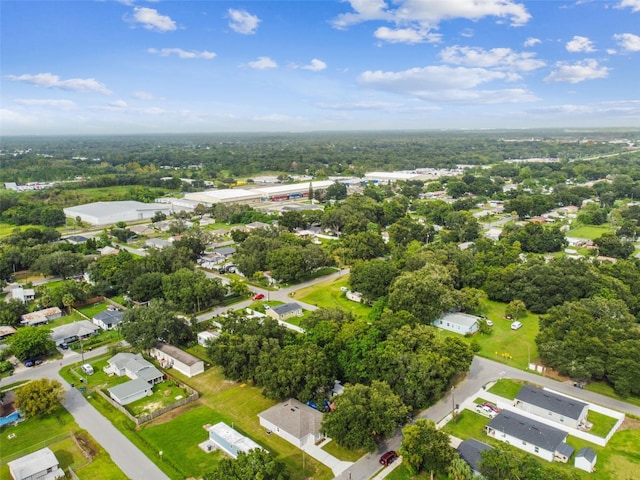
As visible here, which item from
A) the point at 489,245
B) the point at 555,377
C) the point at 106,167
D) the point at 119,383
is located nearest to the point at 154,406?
the point at 119,383

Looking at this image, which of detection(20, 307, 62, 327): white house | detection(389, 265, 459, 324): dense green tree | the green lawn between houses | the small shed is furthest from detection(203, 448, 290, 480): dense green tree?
detection(20, 307, 62, 327): white house

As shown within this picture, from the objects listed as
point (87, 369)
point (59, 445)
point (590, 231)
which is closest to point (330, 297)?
point (87, 369)

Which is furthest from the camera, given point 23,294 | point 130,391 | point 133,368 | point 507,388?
point 23,294

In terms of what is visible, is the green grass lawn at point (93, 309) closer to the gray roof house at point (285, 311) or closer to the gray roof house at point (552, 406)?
the gray roof house at point (285, 311)

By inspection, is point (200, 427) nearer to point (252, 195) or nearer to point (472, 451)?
point (472, 451)

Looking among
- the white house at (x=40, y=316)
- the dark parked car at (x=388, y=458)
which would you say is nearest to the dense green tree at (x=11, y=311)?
the white house at (x=40, y=316)

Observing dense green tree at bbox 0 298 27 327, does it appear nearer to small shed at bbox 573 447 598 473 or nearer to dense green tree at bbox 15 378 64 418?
dense green tree at bbox 15 378 64 418
